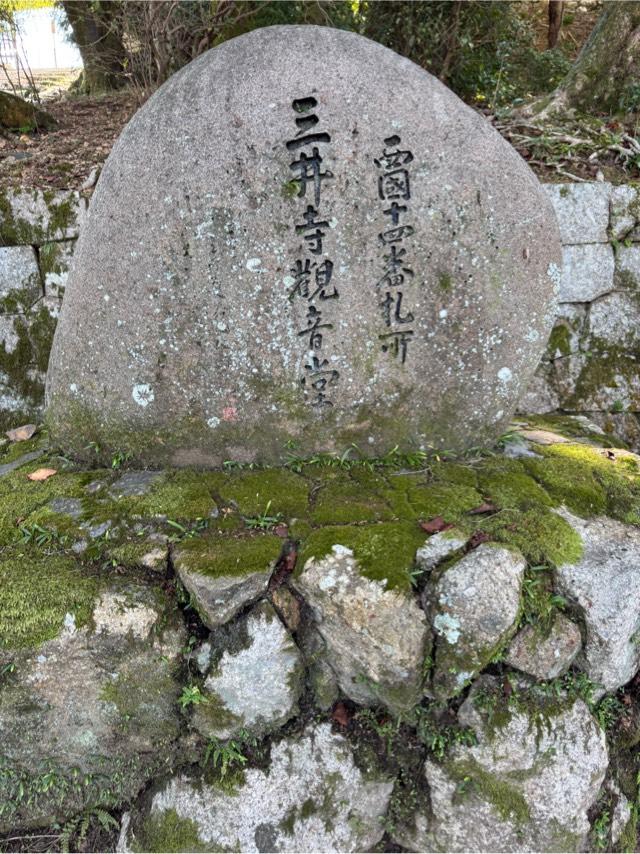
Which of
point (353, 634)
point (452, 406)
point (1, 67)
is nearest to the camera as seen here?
point (353, 634)

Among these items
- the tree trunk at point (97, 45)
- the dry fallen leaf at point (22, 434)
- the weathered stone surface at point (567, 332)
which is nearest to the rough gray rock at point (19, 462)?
the dry fallen leaf at point (22, 434)

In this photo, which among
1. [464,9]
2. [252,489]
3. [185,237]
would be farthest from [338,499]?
[464,9]

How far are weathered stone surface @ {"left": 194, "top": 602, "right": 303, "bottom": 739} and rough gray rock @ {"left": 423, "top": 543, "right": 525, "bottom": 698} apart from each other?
0.52 m

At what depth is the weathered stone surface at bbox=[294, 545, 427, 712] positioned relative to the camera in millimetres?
2045

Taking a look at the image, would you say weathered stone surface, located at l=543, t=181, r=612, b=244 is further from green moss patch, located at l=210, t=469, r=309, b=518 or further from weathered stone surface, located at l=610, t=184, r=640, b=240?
green moss patch, located at l=210, t=469, r=309, b=518

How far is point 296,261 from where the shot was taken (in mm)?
2562

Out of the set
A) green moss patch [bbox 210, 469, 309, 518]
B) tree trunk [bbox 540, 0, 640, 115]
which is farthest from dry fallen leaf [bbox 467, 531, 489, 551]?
tree trunk [bbox 540, 0, 640, 115]

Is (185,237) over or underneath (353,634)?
over

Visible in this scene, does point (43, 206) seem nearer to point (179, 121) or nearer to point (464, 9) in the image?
point (179, 121)

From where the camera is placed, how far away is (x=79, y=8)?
237 inches

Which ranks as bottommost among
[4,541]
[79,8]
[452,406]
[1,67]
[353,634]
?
[353,634]

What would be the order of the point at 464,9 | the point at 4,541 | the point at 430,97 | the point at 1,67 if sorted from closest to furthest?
the point at 4,541 → the point at 430,97 → the point at 464,9 → the point at 1,67

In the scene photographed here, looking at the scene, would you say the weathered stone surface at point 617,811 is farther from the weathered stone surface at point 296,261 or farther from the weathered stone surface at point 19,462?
the weathered stone surface at point 19,462

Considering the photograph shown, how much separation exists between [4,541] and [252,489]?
3.31 ft
